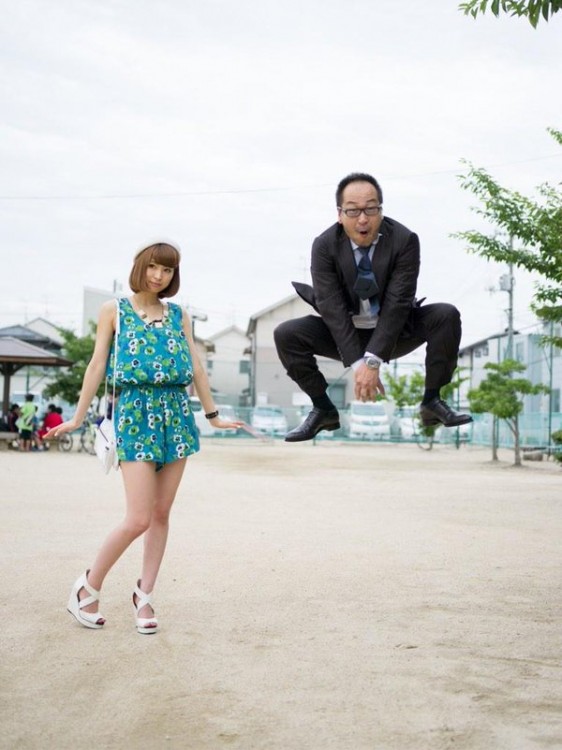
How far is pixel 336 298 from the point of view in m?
4.93

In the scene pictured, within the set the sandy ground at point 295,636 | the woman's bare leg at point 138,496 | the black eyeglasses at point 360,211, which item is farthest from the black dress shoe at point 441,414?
the woman's bare leg at point 138,496

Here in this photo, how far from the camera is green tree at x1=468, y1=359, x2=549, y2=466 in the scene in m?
29.2

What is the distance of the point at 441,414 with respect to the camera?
214 inches

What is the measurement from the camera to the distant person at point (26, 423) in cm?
2925

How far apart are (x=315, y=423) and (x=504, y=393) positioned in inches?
979

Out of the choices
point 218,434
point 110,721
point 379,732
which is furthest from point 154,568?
point 218,434

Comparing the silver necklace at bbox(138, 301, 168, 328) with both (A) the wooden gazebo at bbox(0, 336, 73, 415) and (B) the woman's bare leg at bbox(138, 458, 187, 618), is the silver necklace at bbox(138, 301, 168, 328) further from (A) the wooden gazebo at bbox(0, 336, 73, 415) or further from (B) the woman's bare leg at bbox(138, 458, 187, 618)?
(A) the wooden gazebo at bbox(0, 336, 73, 415)

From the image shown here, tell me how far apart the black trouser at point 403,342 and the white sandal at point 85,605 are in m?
2.14

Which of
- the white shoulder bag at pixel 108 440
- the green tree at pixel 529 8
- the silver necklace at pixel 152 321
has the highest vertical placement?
the green tree at pixel 529 8

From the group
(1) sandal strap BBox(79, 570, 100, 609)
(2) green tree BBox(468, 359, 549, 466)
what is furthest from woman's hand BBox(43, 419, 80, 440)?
(2) green tree BBox(468, 359, 549, 466)

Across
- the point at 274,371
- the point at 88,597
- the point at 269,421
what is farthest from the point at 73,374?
the point at 88,597

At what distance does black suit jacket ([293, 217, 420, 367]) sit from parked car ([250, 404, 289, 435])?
40.1 m

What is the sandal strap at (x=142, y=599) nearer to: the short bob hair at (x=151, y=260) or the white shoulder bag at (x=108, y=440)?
the white shoulder bag at (x=108, y=440)

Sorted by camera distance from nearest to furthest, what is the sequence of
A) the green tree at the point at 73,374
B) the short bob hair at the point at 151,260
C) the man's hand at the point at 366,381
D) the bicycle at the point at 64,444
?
the man's hand at the point at 366,381 < the short bob hair at the point at 151,260 < the bicycle at the point at 64,444 < the green tree at the point at 73,374
